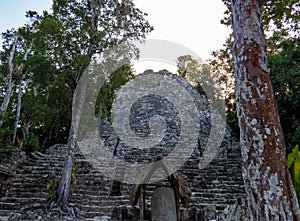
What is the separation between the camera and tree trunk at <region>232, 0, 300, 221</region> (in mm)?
2107

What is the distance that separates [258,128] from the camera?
231 cm

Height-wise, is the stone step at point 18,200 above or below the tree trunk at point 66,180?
below

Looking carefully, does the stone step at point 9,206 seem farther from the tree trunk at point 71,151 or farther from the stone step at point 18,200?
the tree trunk at point 71,151

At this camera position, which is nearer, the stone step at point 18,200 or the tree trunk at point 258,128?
the tree trunk at point 258,128

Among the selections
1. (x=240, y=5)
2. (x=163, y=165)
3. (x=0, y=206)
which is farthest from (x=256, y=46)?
(x=0, y=206)

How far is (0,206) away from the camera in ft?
19.8

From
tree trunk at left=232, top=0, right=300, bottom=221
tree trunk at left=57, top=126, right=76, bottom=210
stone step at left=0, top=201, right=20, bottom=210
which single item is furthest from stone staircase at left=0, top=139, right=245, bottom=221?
tree trunk at left=232, top=0, right=300, bottom=221

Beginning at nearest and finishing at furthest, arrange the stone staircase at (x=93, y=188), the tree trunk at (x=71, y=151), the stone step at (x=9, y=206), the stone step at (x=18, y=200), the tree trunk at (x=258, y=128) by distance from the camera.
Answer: the tree trunk at (x=258, y=128)
the stone staircase at (x=93, y=188)
the stone step at (x=9, y=206)
the tree trunk at (x=71, y=151)
the stone step at (x=18, y=200)

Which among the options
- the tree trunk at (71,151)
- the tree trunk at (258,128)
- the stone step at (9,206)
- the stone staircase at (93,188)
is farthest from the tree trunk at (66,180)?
the tree trunk at (258,128)

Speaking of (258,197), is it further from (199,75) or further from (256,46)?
(199,75)

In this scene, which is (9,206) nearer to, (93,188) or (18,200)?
(18,200)

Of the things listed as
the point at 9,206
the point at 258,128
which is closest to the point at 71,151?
the point at 9,206

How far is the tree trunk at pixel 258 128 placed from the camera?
2.11 metres

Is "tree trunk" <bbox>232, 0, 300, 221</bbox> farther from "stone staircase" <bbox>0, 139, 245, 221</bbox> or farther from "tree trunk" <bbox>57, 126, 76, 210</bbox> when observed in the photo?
"tree trunk" <bbox>57, 126, 76, 210</bbox>
